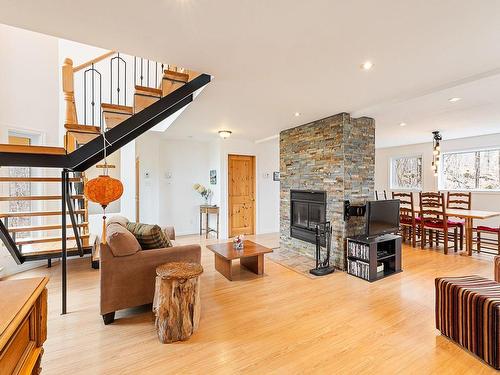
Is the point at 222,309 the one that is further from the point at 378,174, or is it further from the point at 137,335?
the point at 378,174

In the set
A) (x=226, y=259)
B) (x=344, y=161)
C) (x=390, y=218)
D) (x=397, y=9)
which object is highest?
(x=397, y=9)

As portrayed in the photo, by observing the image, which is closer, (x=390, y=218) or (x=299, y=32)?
(x=299, y=32)

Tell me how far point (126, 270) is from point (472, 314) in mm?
2996

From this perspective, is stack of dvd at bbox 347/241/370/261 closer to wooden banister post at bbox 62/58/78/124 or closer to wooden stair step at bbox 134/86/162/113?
wooden stair step at bbox 134/86/162/113

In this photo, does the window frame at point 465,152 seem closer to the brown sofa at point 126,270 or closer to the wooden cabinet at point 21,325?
the brown sofa at point 126,270

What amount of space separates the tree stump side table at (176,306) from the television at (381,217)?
2521 millimetres

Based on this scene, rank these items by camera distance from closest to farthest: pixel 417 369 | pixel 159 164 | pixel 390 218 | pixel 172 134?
pixel 417 369 → pixel 390 218 → pixel 172 134 → pixel 159 164

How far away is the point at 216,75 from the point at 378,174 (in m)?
7.34

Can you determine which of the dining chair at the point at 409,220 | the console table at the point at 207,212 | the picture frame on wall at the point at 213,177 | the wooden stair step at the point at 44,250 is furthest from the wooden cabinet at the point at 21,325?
the dining chair at the point at 409,220

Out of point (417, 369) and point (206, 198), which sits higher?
point (206, 198)

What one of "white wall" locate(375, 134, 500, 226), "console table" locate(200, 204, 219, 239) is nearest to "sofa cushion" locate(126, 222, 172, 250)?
"console table" locate(200, 204, 219, 239)

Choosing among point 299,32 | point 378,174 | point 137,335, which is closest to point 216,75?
point 299,32

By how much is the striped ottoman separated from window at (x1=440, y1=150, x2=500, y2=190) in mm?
5098

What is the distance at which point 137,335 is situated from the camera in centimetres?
227
